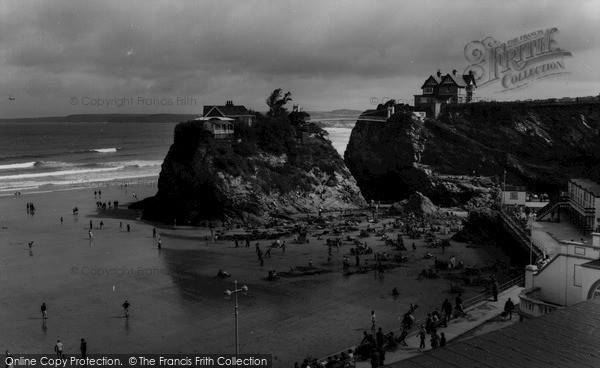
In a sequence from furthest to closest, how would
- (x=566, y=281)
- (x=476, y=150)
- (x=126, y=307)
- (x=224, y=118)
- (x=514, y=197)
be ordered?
(x=476, y=150)
(x=224, y=118)
(x=514, y=197)
(x=126, y=307)
(x=566, y=281)

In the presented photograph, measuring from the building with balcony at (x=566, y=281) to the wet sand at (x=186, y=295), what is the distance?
21.7ft

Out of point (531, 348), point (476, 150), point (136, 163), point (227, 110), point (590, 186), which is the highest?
point (227, 110)

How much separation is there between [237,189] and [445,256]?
23784 millimetres

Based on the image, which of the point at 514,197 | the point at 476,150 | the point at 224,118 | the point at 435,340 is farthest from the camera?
the point at 476,150

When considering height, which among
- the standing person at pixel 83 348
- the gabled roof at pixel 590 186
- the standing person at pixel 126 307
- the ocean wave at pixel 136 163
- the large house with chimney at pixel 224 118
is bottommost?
the standing person at pixel 83 348

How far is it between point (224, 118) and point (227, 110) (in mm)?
4830

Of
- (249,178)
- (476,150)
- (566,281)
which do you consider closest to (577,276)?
(566,281)

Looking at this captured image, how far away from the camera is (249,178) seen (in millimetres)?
57500

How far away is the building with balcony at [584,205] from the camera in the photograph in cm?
3953

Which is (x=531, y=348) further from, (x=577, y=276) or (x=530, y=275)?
(x=530, y=275)

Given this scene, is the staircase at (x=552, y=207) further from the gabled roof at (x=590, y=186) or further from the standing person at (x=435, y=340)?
the standing person at (x=435, y=340)

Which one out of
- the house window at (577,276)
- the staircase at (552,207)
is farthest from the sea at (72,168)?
the house window at (577,276)

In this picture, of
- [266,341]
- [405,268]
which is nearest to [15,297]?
[266,341]

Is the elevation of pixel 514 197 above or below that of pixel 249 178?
below
